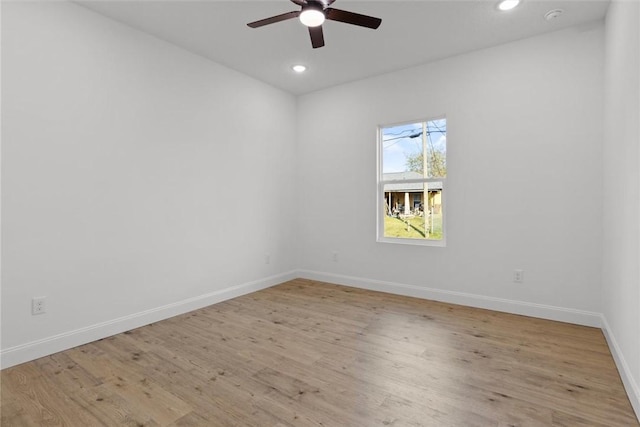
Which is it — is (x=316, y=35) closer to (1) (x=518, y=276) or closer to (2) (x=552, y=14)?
(2) (x=552, y=14)

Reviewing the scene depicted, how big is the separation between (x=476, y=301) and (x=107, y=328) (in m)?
3.57

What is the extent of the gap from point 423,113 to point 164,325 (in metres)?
3.57

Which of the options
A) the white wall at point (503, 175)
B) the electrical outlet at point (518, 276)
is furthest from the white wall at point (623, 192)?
the electrical outlet at point (518, 276)

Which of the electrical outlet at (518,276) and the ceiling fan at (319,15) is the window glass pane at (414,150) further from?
the ceiling fan at (319,15)

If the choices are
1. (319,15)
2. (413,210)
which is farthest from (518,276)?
(319,15)

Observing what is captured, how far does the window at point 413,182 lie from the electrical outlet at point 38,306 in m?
3.38

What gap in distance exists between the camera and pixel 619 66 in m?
2.24

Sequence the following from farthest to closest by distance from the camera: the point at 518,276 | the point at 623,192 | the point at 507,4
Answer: the point at 518,276
the point at 507,4
the point at 623,192

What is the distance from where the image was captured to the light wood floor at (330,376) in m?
1.70

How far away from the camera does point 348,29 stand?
3000 mm

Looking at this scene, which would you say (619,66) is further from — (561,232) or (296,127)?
(296,127)

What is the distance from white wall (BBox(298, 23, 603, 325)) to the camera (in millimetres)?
2928

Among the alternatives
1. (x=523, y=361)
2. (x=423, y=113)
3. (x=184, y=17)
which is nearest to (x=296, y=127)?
(x=423, y=113)

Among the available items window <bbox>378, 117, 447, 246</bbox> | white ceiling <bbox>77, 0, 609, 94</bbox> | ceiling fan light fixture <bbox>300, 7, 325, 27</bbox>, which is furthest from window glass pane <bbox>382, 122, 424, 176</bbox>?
ceiling fan light fixture <bbox>300, 7, 325, 27</bbox>
